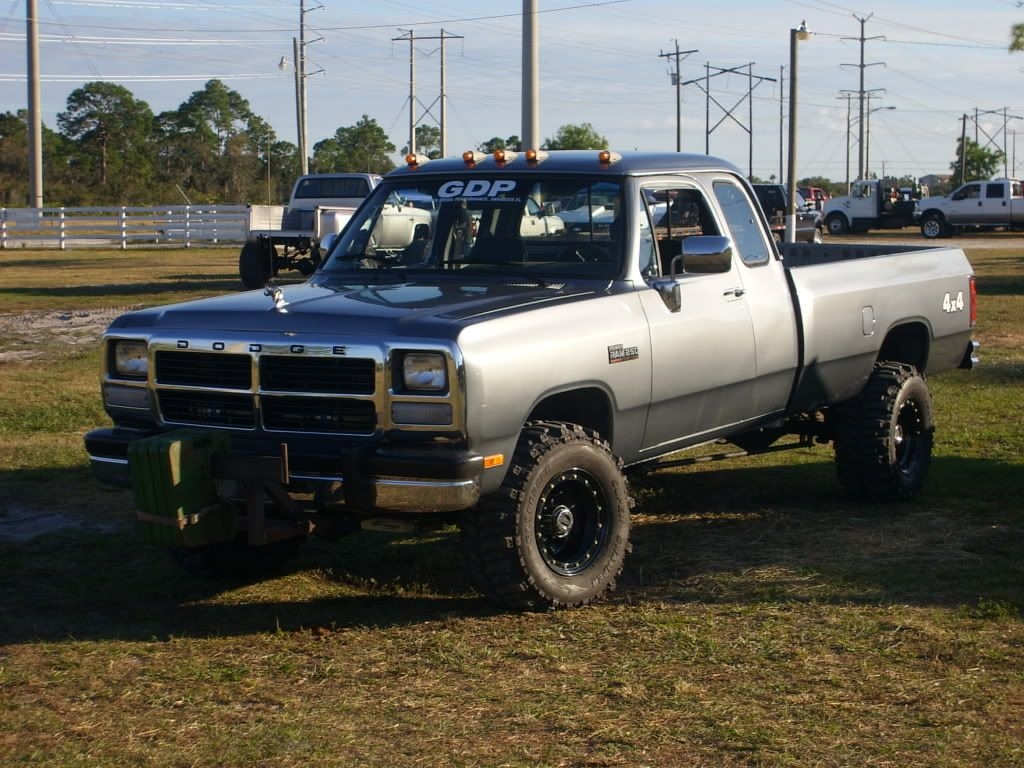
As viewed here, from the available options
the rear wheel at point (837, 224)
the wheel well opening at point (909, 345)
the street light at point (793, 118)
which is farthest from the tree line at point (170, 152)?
the wheel well opening at point (909, 345)

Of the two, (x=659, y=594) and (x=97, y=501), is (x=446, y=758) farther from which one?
(x=97, y=501)

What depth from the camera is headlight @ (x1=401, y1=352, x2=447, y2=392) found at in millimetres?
5164

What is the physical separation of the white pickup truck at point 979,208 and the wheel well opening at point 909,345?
133 feet

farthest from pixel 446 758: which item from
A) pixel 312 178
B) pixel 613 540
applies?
pixel 312 178

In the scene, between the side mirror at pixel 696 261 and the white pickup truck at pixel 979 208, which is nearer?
the side mirror at pixel 696 261

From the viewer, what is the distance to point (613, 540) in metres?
5.94

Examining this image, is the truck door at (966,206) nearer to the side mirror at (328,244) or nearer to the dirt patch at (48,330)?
the dirt patch at (48,330)

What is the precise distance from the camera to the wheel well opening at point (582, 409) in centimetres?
593

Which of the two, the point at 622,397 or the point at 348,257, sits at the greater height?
the point at 348,257

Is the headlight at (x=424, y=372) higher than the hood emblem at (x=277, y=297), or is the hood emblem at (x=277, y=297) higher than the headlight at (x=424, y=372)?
the hood emblem at (x=277, y=297)

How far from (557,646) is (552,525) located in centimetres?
63

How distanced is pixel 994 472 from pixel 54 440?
6.44 meters

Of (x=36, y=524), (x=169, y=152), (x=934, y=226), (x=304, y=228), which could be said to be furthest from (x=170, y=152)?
(x=36, y=524)

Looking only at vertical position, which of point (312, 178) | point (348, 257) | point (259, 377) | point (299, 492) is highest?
point (312, 178)
